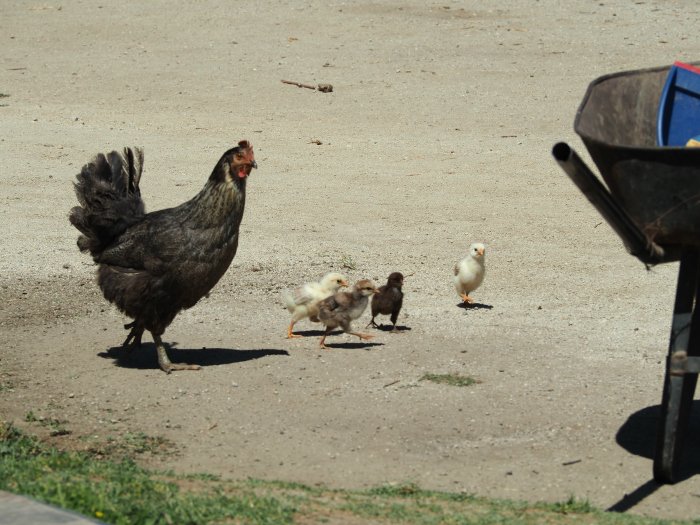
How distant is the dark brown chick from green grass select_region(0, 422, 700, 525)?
133 inches

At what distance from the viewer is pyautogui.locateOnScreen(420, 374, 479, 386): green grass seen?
855 cm

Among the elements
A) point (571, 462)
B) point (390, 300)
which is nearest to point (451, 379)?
point (390, 300)

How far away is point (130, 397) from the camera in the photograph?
8.38 m

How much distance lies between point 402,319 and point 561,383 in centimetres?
207

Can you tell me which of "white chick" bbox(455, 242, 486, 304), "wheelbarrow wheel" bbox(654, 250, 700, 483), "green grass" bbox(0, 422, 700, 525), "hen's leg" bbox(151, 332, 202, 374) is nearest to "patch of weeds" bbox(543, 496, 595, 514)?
"green grass" bbox(0, 422, 700, 525)

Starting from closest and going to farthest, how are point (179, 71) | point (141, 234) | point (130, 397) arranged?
point (130, 397), point (141, 234), point (179, 71)

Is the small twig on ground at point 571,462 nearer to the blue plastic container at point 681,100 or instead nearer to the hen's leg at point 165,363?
the blue plastic container at point 681,100

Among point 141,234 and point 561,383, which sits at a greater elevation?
point 141,234

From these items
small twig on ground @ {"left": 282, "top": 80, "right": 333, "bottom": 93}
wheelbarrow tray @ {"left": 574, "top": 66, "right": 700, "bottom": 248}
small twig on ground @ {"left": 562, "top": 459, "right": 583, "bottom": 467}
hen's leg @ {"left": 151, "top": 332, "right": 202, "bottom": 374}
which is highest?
wheelbarrow tray @ {"left": 574, "top": 66, "right": 700, "bottom": 248}

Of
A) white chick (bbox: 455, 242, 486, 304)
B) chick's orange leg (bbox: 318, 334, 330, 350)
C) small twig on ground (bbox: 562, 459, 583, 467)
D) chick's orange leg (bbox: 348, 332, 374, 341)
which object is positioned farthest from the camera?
white chick (bbox: 455, 242, 486, 304)

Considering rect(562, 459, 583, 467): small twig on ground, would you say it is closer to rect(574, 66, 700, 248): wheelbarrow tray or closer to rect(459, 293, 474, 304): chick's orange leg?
rect(574, 66, 700, 248): wheelbarrow tray

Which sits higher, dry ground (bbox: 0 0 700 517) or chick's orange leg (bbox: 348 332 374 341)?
dry ground (bbox: 0 0 700 517)

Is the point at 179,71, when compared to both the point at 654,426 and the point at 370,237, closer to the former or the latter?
the point at 370,237

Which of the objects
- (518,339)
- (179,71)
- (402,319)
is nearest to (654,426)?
(518,339)
